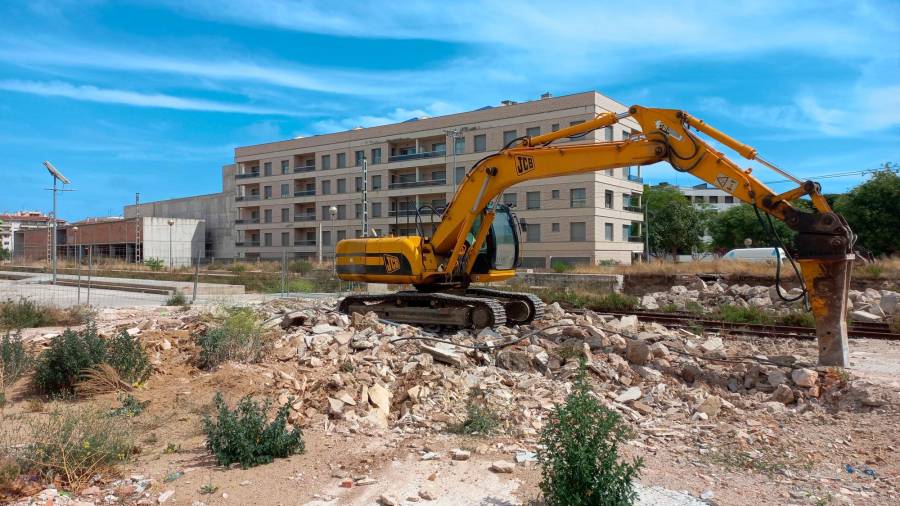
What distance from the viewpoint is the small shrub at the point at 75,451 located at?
5.23 meters

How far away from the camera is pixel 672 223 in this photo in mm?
62219

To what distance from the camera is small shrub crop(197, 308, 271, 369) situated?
9.02 metres

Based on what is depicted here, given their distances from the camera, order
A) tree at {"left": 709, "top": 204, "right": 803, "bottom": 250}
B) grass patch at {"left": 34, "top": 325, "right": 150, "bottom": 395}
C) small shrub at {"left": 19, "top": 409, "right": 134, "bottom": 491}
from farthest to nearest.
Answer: tree at {"left": 709, "top": 204, "right": 803, "bottom": 250}, grass patch at {"left": 34, "top": 325, "right": 150, "bottom": 395}, small shrub at {"left": 19, "top": 409, "right": 134, "bottom": 491}

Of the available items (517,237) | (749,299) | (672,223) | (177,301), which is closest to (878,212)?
(749,299)

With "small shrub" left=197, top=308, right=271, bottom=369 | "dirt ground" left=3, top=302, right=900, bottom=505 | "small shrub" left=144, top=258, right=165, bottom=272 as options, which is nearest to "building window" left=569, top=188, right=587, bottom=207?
"small shrub" left=144, top=258, right=165, bottom=272

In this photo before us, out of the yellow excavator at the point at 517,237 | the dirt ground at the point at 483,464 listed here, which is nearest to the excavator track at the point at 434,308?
the yellow excavator at the point at 517,237

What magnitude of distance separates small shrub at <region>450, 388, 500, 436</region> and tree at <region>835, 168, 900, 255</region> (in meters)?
37.9

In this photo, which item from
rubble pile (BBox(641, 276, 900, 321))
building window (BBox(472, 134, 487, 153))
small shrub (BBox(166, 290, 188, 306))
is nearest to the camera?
rubble pile (BBox(641, 276, 900, 321))

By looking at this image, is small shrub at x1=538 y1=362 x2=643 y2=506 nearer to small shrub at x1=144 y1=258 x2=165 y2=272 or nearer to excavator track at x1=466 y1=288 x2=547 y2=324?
excavator track at x1=466 y1=288 x2=547 y2=324

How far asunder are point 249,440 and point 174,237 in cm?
6203

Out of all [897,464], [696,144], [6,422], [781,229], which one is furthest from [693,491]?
[781,229]

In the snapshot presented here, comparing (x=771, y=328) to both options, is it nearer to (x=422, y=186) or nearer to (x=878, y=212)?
(x=878, y=212)

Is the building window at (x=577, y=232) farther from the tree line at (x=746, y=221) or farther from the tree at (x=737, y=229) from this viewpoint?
the tree at (x=737, y=229)

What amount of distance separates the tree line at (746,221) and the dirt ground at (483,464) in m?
25.2
